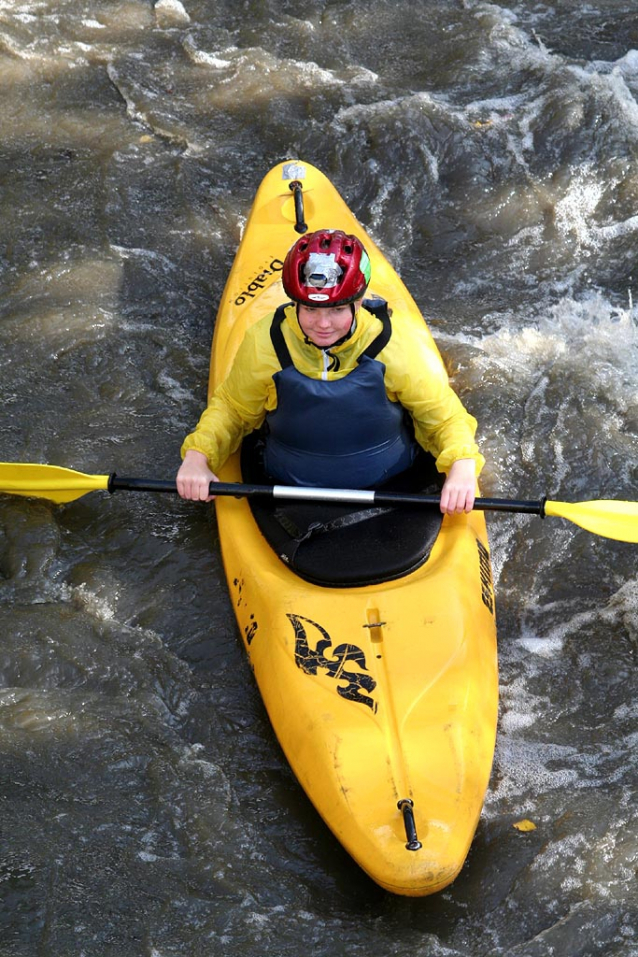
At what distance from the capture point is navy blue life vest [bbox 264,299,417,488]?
3.55 metres

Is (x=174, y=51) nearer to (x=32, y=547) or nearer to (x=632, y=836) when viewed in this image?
(x=32, y=547)

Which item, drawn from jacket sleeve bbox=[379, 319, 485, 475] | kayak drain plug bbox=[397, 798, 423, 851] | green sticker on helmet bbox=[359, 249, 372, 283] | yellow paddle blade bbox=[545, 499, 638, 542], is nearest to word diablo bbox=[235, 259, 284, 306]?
jacket sleeve bbox=[379, 319, 485, 475]

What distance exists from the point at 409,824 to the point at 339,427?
50.7 inches

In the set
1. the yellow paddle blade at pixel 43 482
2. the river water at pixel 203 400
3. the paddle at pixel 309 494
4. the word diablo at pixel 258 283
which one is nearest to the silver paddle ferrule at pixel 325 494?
the paddle at pixel 309 494

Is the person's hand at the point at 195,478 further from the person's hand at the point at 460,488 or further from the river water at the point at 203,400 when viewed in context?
the person's hand at the point at 460,488

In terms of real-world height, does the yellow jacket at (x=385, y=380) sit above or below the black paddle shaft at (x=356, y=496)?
above

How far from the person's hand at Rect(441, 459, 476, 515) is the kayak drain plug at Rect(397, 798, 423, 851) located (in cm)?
97

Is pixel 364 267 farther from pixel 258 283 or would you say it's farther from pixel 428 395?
pixel 258 283

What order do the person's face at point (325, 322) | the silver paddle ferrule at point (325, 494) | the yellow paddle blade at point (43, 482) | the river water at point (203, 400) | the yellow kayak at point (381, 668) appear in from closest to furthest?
the yellow kayak at point (381, 668)
the river water at point (203, 400)
the person's face at point (325, 322)
the silver paddle ferrule at point (325, 494)
the yellow paddle blade at point (43, 482)

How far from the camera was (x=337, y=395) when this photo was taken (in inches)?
140

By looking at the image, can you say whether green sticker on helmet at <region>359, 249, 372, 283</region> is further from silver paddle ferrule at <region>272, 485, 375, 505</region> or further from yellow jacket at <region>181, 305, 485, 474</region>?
silver paddle ferrule at <region>272, 485, 375, 505</region>

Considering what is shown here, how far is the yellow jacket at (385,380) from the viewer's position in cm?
354

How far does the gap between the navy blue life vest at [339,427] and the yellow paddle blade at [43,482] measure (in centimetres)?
81

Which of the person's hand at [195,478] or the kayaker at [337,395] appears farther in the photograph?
the person's hand at [195,478]
